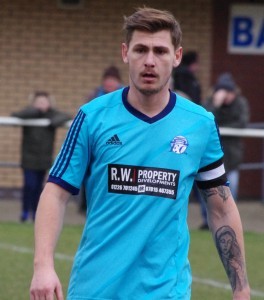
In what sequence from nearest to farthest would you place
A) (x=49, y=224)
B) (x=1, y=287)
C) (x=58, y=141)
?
1. (x=49, y=224)
2. (x=1, y=287)
3. (x=58, y=141)

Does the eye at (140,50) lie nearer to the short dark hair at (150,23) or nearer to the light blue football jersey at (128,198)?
the short dark hair at (150,23)

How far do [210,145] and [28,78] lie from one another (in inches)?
506

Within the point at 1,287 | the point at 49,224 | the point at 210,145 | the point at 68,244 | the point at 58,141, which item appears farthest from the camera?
the point at 58,141

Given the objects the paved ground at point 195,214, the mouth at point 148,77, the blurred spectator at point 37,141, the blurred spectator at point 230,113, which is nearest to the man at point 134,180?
the mouth at point 148,77

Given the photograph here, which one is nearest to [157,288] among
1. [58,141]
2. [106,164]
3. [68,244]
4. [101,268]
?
[101,268]

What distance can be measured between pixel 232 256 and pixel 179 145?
65cm

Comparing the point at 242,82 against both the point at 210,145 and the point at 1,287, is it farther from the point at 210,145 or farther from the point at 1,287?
the point at 210,145

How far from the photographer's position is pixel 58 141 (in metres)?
17.7

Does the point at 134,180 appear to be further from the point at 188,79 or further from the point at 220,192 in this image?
the point at 188,79

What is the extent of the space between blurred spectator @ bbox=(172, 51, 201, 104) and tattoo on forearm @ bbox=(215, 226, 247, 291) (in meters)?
11.0

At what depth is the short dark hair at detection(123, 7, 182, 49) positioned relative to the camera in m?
5.02

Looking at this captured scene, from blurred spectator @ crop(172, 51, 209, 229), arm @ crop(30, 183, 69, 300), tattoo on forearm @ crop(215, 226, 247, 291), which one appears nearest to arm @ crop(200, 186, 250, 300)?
tattoo on forearm @ crop(215, 226, 247, 291)

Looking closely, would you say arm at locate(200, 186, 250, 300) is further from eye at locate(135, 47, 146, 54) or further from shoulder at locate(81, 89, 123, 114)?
eye at locate(135, 47, 146, 54)

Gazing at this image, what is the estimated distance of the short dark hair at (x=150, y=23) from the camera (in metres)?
5.02
